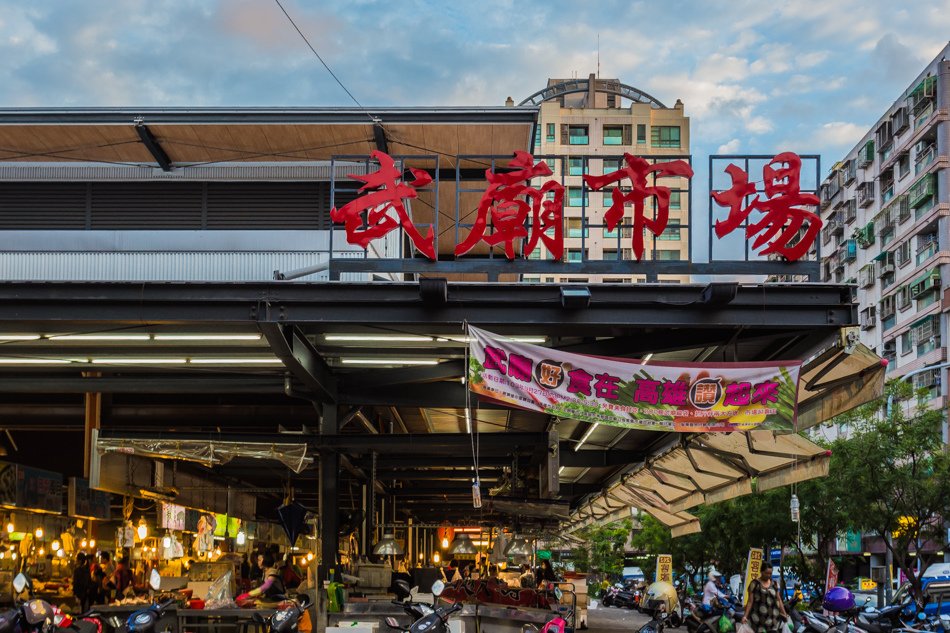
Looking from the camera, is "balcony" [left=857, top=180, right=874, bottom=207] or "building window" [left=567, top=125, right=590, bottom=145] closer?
"balcony" [left=857, top=180, right=874, bottom=207]

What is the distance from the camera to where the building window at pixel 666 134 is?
3807 inches

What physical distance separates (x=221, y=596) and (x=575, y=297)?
24.1 feet

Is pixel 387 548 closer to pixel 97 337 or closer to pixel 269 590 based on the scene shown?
pixel 269 590

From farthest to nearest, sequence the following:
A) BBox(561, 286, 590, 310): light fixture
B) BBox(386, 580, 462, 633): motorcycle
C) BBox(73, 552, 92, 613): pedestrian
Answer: BBox(73, 552, 92, 613): pedestrian → BBox(561, 286, 590, 310): light fixture → BBox(386, 580, 462, 633): motorcycle

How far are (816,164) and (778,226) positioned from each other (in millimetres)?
1376

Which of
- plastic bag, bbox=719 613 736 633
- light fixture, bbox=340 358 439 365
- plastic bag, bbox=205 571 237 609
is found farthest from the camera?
plastic bag, bbox=719 613 736 633

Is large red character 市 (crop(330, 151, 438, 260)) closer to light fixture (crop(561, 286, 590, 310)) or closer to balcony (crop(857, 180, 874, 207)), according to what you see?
light fixture (crop(561, 286, 590, 310))

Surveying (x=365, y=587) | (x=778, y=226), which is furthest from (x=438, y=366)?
(x=365, y=587)

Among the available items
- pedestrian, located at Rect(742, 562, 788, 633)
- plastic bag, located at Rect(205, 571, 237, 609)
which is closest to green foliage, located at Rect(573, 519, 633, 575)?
pedestrian, located at Rect(742, 562, 788, 633)

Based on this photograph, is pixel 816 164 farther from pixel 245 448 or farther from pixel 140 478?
pixel 140 478

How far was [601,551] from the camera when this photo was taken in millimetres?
73875

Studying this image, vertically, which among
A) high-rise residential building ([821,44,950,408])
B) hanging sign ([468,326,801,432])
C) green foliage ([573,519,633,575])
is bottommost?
green foliage ([573,519,633,575])

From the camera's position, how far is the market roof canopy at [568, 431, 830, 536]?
1794cm

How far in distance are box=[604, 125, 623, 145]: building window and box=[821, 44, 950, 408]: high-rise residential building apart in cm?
2225
